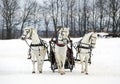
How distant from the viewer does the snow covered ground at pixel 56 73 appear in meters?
15.6

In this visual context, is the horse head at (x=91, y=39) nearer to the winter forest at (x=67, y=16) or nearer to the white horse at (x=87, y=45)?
the white horse at (x=87, y=45)

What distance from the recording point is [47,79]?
15.9 m

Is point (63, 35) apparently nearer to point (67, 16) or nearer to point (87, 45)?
point (87, 45)

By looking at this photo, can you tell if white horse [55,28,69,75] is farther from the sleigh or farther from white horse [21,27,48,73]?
white horse [21,27,48,73]

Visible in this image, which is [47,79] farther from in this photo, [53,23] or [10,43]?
[53,23]

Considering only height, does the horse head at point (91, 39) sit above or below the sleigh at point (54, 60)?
above

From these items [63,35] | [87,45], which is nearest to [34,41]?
[63,35]

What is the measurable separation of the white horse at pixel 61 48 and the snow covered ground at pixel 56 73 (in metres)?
0.48

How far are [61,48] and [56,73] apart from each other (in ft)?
4.60

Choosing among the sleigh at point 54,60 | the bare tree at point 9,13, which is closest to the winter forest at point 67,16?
the bare tree at point 9,13

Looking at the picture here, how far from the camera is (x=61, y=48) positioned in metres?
17.6

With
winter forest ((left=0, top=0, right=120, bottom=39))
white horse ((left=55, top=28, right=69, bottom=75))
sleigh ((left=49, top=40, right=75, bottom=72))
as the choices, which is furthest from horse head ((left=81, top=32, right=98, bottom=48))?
winter forest ((left=0, top=0, right=120, bottom=39))

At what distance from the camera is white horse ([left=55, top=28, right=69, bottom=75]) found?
17.2 meters

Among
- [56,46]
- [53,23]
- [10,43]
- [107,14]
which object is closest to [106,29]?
[107,14]
